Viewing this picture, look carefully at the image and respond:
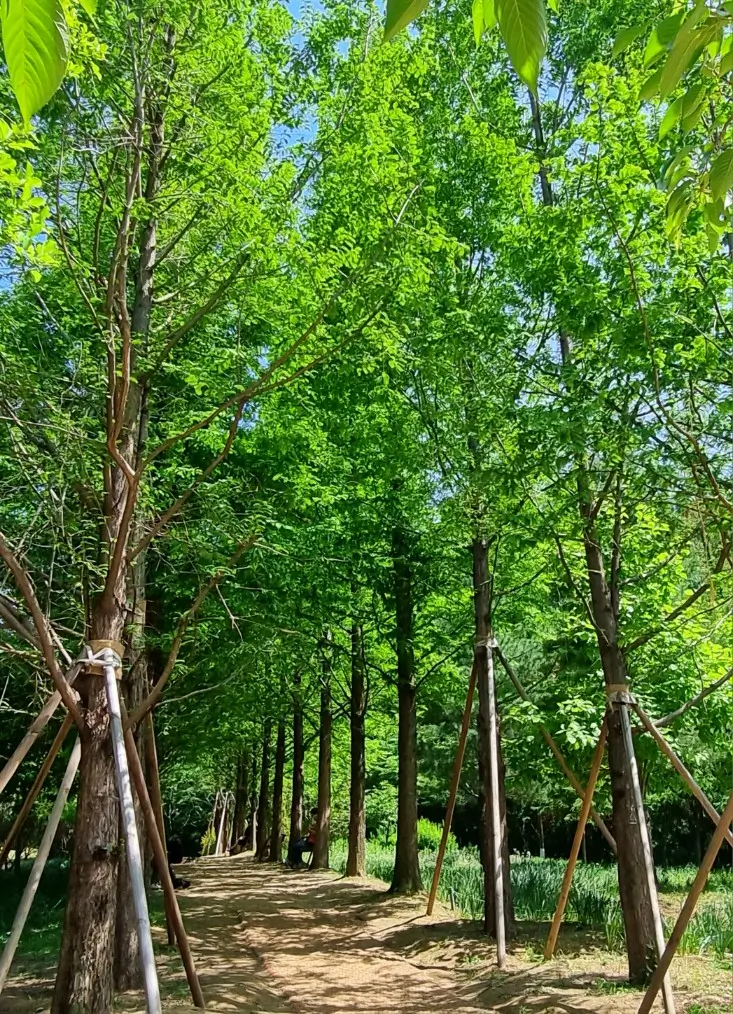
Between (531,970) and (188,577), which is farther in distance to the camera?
(188,577)

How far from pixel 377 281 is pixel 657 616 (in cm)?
502

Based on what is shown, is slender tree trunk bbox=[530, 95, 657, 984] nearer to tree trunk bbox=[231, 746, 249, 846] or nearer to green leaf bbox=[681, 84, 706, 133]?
green leaf bbox=[681, 84, 706, 133]

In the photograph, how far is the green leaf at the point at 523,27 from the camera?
3.25 ft

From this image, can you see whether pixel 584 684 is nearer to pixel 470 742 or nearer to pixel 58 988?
pixel 58 988

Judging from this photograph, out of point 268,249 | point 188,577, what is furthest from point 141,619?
point 268,249

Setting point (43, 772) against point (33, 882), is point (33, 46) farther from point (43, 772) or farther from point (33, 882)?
point (43, 772)

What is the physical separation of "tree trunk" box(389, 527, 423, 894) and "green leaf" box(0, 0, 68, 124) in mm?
10270

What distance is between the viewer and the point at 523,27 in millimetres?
1005

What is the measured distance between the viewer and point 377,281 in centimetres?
538

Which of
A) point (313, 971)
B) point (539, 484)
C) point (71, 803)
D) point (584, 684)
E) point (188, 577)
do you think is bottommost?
point (313, 971)

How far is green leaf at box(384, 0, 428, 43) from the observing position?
3.22 feet

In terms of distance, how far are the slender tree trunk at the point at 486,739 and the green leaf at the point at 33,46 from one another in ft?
26.0

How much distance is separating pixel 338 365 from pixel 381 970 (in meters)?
6.47

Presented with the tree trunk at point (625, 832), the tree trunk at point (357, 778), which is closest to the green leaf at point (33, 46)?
the tree trunk at point (625, 832)
